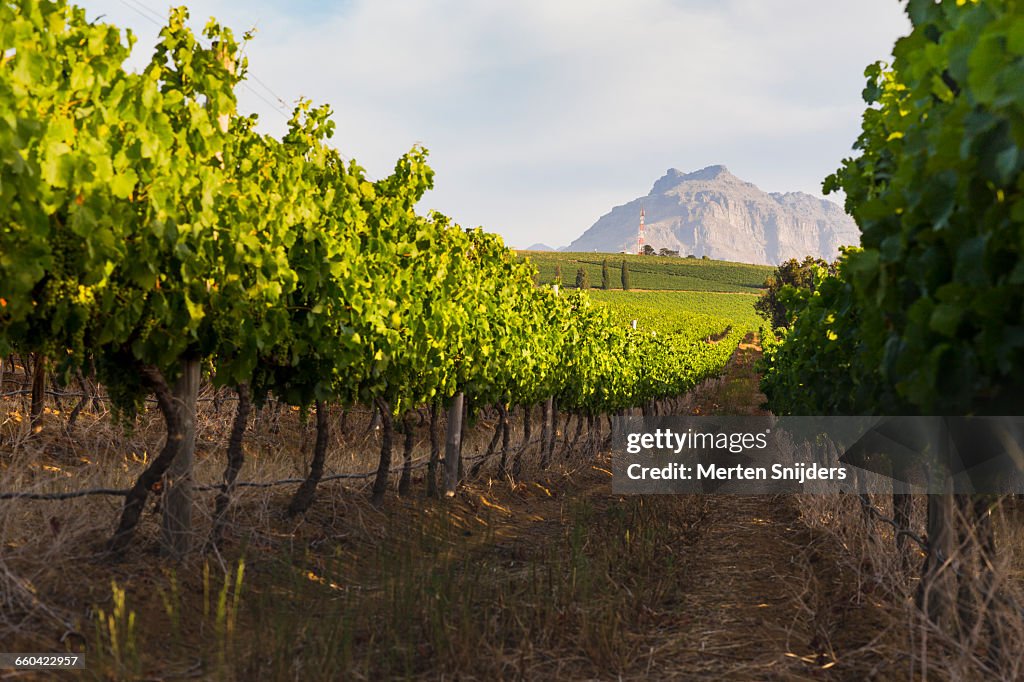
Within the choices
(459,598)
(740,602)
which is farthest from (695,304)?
(459,598)

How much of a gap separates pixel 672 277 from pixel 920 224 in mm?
111279

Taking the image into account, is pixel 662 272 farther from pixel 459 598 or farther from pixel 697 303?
pixel 459 598

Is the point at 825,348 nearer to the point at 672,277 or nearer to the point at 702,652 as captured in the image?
the point at 702,652

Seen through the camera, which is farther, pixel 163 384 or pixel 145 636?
pixel 163 384

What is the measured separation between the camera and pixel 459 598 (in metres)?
5.38

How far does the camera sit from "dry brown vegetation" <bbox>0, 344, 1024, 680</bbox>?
415 cm

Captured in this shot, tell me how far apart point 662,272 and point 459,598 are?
113 meters

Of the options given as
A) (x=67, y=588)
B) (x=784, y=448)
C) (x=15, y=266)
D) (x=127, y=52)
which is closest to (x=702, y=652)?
(x=67, y=588)

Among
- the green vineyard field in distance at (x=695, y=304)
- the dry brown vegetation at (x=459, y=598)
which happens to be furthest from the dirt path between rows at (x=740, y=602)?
the green vineyard field in distance at (x=695, y=304)

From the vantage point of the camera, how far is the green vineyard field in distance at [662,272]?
10600 centimetres

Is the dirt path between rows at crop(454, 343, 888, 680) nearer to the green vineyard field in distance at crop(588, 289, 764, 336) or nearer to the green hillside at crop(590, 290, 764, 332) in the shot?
the green vineyard field in distance at crop(588, 289, 764, 336)

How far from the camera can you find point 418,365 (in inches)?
330

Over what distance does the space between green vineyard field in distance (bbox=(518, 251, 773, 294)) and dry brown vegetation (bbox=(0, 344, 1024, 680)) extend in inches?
3685

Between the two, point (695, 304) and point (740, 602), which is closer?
point (740, 602)
